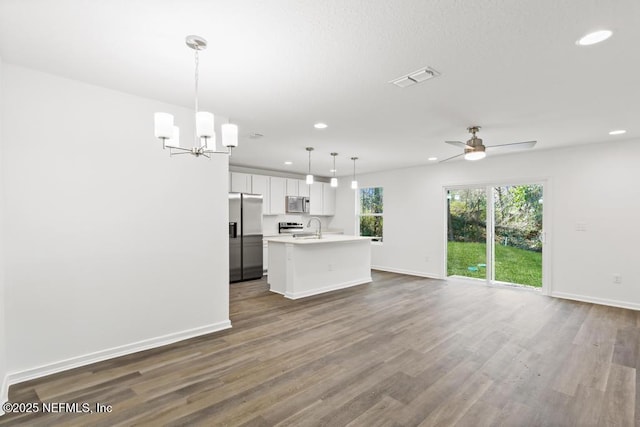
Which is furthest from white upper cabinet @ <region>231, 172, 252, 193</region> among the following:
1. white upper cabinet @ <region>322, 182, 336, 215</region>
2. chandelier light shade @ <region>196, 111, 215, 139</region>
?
chandelier light shade @ <region>196, 111, 215, 139</region>

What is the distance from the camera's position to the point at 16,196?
2.43 meters

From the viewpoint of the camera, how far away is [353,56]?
7.36ft

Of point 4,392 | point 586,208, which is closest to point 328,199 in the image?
point 586,208

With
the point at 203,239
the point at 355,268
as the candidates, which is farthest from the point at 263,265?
the point at 203,239

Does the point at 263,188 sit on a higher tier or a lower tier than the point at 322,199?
higher

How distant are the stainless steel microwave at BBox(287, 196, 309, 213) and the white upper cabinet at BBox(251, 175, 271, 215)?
23.2 inches

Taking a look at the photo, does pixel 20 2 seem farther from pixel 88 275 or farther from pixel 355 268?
pixel 355 268

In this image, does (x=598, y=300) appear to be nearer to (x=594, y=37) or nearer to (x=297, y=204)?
(x=594, y=37)

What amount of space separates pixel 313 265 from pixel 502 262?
3.67 m

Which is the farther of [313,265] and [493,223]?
[493,223]

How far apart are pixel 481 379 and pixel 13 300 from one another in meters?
3.82

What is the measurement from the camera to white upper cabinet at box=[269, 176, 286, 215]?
7.34 m

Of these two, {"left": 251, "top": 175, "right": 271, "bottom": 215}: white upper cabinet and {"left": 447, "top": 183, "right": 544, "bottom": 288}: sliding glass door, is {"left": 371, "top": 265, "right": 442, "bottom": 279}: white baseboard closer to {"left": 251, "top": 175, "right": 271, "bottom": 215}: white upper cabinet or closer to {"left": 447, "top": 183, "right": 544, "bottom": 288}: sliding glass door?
{"left": 447, "top": 183, "right": 544, "bottom": 288}: sliding glass door

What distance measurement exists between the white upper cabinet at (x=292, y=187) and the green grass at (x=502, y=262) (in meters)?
3.86
